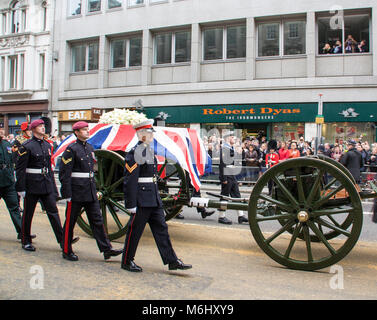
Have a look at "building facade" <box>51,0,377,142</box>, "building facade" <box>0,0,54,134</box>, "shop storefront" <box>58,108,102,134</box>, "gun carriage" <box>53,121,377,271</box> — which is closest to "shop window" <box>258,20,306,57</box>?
"building facade" <box>51,0,377,142</box>

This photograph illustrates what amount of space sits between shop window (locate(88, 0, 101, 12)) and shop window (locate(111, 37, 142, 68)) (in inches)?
96.0

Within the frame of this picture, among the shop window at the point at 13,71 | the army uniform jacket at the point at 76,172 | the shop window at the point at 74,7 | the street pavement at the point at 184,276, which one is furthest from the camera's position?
the shop window at the point at 13,71

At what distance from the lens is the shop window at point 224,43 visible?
20.7 m

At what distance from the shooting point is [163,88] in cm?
2183

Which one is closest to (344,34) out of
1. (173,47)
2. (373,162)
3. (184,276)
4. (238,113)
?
(238,113)

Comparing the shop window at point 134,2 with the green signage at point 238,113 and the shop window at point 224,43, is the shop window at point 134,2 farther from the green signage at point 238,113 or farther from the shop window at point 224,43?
the green signage at point 238,113

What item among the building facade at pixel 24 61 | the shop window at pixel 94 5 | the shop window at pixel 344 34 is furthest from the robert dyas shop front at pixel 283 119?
the building facade at pixel 24 61

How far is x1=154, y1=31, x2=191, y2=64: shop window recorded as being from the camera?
71.7 ft

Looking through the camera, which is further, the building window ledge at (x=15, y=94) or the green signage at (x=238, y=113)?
the building window ledge at (x=15, y=94)

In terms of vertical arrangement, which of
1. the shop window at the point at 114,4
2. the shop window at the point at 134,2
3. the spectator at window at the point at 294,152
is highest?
the shop window at the point at 114,4

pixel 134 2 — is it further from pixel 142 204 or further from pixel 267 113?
pixel 142 204

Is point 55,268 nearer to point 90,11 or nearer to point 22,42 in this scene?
point 90,11

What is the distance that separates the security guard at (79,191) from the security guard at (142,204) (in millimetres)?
610

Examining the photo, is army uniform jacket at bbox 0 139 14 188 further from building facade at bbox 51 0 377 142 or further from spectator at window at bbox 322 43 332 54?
spectator at window at bbox 322 43 332 54
